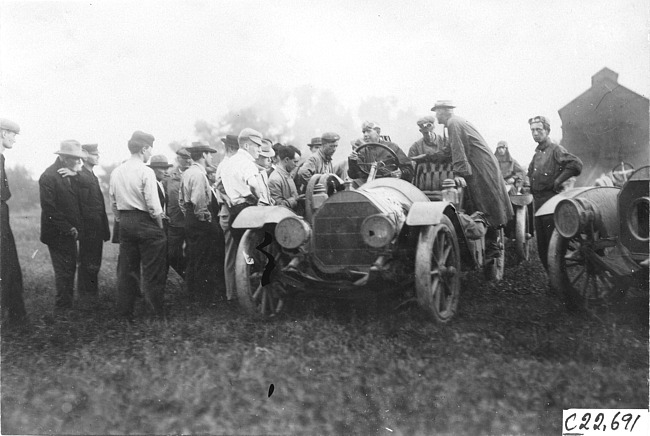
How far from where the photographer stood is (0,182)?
484cm

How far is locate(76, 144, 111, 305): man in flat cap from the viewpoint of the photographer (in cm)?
616

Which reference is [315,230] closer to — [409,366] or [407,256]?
[407,256]

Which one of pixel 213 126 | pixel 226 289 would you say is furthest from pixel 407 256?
pixel 213 126

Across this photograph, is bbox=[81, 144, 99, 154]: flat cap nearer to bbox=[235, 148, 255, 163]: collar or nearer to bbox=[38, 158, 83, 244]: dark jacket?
bbox=[38, 158, 83, 244]: dark jacket

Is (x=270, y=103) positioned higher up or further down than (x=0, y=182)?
higher up

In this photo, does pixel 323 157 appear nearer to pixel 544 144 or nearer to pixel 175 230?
pixel 175 230

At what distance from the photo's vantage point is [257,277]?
505 cm

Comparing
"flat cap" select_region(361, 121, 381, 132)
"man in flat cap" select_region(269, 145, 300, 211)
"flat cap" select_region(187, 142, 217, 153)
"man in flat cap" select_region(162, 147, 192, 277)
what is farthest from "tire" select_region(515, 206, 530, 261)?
"man in flat cap" select_region(162, 147, 192, 277)

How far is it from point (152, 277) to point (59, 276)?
1.03m

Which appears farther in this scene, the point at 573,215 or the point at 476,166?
the point at 476,166

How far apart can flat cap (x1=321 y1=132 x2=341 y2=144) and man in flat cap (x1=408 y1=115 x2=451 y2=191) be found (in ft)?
3.20

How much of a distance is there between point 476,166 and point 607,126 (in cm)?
250

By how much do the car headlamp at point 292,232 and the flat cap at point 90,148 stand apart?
273cm

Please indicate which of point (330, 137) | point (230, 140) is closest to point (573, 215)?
point (330, 137)
